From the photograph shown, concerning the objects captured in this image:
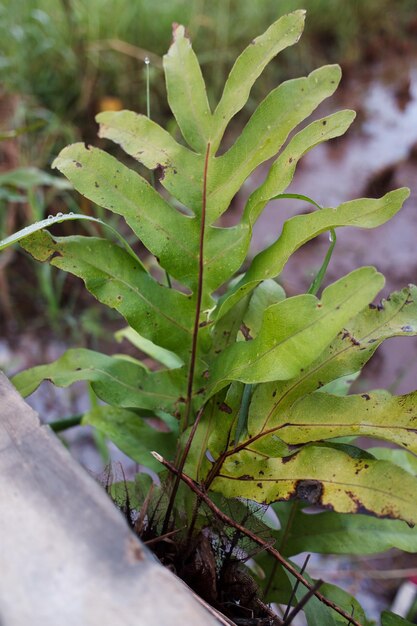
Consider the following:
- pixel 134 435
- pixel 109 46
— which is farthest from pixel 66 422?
pixel 109 46

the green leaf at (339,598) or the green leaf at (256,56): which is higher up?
the green leaf at (256,56)

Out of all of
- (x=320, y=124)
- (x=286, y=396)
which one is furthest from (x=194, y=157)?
(x=286, y=396)

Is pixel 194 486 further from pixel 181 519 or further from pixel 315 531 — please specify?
pixel 315 531

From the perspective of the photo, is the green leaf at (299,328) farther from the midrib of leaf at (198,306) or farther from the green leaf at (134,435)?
the green leaf at (134,435)

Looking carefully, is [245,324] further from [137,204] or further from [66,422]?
[66,422]

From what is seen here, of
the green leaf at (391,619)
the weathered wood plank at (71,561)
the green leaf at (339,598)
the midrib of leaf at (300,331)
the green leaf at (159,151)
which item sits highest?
the green leaf at (159,151)

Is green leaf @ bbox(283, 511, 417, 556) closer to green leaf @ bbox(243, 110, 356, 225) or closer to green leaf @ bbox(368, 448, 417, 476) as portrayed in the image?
green leaf @ bbox(368, 448, 417, 476)

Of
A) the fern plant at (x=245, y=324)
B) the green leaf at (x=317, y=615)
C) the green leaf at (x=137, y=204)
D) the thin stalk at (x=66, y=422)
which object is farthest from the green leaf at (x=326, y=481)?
the thin stalk at (x=66, y=422)
